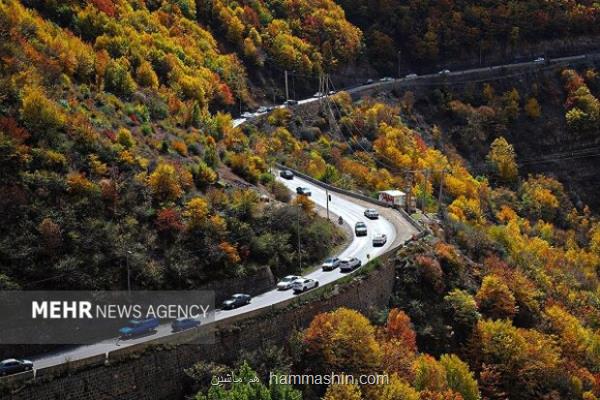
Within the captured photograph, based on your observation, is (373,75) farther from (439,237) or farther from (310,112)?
(439,237)

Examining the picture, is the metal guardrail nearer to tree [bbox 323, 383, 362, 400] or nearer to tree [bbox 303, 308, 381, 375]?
tree [bbox 303, 308, 381, 375]

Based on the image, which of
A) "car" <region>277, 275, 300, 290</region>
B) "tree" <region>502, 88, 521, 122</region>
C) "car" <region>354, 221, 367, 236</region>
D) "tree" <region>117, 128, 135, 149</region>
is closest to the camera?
"car" <region>277, 275, 300, 290</region>

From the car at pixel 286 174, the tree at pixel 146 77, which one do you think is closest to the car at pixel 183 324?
the tree at pixel 146 77

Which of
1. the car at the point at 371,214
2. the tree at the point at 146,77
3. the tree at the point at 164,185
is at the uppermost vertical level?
the tree at the point at 146,77

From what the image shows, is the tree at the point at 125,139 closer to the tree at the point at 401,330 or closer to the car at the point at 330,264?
the car at the point at 330,264

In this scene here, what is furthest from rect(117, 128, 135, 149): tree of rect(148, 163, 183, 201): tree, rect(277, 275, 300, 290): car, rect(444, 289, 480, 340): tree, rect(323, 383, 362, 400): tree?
rect(444, 289, 480, 340): tree

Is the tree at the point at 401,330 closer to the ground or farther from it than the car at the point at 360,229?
closer to the ground

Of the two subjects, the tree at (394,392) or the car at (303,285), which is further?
the car at (303,285)
